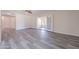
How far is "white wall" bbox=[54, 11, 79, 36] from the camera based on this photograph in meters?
4.10

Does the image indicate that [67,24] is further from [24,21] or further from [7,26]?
[7,26]

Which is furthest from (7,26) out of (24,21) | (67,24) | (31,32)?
(67,24)

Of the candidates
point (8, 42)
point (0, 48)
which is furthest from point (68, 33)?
point (0, 48)

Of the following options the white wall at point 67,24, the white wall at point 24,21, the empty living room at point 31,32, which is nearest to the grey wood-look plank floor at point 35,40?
the empty living room at point 31,32

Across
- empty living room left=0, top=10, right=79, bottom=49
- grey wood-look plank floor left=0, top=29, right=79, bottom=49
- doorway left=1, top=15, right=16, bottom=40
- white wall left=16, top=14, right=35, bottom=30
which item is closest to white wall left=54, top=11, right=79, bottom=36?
empty living room left=0, top=10, right=79, bottom=49

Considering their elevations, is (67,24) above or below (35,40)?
above

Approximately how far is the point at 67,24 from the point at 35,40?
4.93 ft

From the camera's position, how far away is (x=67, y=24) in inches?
173

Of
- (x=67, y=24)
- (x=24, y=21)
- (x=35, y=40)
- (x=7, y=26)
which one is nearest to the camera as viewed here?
(x=7, y=26)
